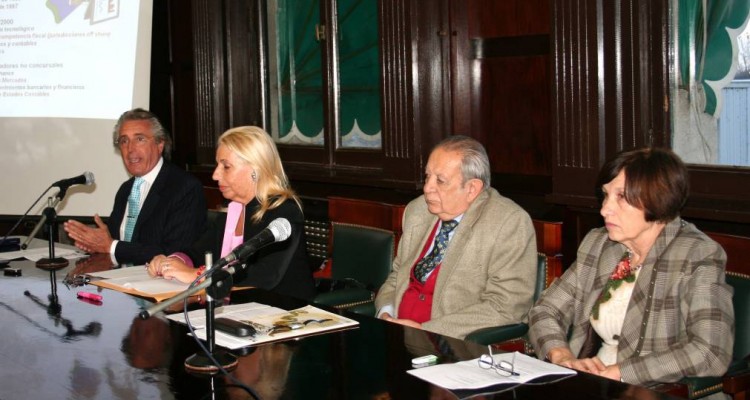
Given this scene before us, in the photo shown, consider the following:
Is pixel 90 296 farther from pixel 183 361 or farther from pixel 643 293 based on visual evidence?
pixel 643 293

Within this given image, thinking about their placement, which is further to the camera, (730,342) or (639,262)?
(639,262)

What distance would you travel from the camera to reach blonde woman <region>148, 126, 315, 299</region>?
3.31 metres

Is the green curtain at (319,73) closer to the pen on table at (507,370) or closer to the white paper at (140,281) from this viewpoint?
the white paper at (140,281)

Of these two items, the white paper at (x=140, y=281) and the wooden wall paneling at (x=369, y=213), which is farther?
the wooden wall paneling at (x=369, y=213)

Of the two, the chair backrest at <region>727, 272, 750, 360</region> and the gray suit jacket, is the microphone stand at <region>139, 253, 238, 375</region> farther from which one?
the chair backrest at <region>727, 272, 750, 360</region>

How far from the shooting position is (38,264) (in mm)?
3736

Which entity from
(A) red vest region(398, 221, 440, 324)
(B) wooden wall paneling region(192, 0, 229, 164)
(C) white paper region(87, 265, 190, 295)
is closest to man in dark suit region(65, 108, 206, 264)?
(C) white paper region(87, 265, 190, 295)

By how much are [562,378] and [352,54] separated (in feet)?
11.4

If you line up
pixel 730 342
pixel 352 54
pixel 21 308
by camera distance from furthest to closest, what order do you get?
pixel 352 54 < pixel 21 308 < pixel 730 342

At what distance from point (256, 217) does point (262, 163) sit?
0.22 m

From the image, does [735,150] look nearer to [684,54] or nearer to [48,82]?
[684,54]

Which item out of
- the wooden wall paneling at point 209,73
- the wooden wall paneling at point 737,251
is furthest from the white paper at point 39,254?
the wooden wall paneling at point 737,251

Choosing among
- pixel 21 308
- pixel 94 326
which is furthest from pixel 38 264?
pixel 94 326

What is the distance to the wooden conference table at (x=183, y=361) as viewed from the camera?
1.99 m
